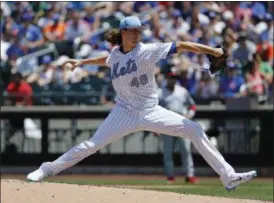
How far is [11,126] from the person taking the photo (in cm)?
1853

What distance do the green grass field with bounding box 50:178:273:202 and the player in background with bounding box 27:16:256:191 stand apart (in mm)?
3163

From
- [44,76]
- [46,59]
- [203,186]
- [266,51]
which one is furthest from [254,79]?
[46,59]

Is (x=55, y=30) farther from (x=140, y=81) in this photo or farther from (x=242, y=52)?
(x=140, y=81)

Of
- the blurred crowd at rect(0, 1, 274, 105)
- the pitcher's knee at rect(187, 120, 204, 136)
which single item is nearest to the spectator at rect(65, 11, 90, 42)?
the blurred crowd at rect(0, 1, 274, 105)

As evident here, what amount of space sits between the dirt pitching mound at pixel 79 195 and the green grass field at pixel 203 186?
3391mm

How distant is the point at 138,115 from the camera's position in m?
9.57

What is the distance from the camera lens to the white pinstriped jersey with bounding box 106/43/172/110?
31.6 ft

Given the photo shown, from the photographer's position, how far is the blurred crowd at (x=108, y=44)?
1848cm

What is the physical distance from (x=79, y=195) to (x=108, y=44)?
36.1 ft

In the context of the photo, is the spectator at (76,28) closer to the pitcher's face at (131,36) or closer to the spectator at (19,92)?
the spectator at (19,92)

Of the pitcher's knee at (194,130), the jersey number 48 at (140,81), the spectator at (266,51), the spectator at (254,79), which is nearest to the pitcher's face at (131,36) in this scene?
the jersey number 48 at (140,81)

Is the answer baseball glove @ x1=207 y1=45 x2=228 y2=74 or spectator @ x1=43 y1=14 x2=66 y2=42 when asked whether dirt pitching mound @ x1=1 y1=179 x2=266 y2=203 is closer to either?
baseball glove @ x1=207 y1=45 x2=228 y2=74

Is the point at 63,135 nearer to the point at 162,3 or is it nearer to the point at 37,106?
the point at 37,106

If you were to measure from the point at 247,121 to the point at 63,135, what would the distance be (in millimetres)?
3578
